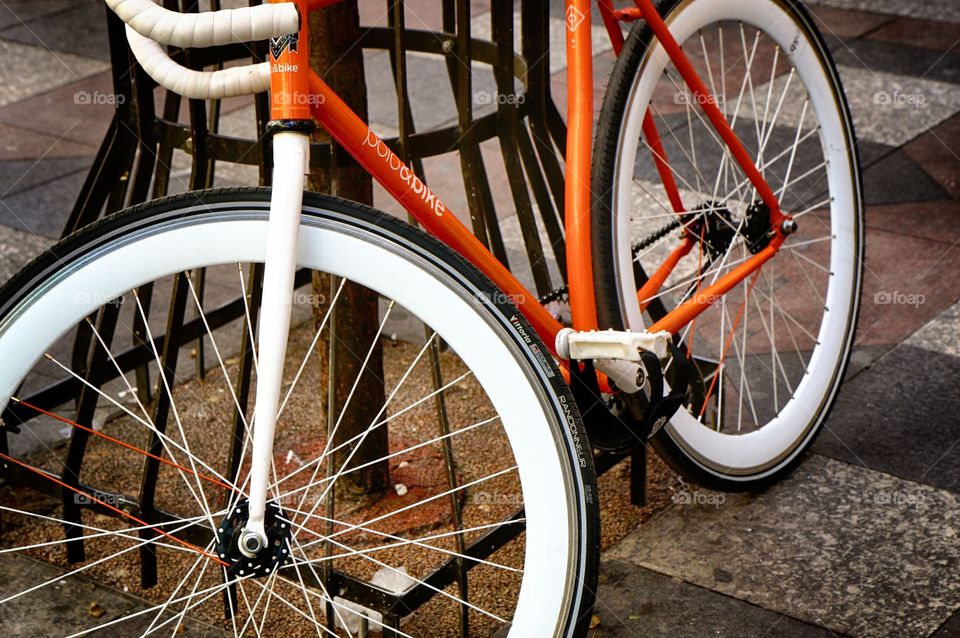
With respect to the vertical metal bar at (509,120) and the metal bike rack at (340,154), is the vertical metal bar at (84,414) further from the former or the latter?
the vertical metal bar at (509,120)

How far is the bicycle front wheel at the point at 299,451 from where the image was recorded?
1953 mm

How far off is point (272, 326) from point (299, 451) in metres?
1.63

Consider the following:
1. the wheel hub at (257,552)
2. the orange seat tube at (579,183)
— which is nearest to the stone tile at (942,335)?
the orange seat tube at (579,183)

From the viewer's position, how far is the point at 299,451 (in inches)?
137

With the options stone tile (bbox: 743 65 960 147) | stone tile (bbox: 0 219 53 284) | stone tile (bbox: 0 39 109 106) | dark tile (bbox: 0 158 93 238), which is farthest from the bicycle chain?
stone tile (bbox: 0 39 109 106)

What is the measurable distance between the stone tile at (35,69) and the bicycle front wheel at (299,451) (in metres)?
2.46

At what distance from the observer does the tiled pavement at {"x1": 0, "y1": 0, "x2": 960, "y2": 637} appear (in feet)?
9.25

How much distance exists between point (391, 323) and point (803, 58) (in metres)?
1.74

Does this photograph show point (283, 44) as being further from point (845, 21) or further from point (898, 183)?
point (845, 21)

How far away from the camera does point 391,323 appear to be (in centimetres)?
424

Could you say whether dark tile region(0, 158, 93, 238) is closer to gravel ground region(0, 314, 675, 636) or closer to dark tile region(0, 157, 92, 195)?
dark tile region(0, 157, 92, 195)

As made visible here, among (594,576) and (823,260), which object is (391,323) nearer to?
(823,260)

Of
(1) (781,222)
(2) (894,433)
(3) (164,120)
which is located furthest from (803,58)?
(3) (164,120)

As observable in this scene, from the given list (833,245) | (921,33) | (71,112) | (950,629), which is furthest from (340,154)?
(921,33)
